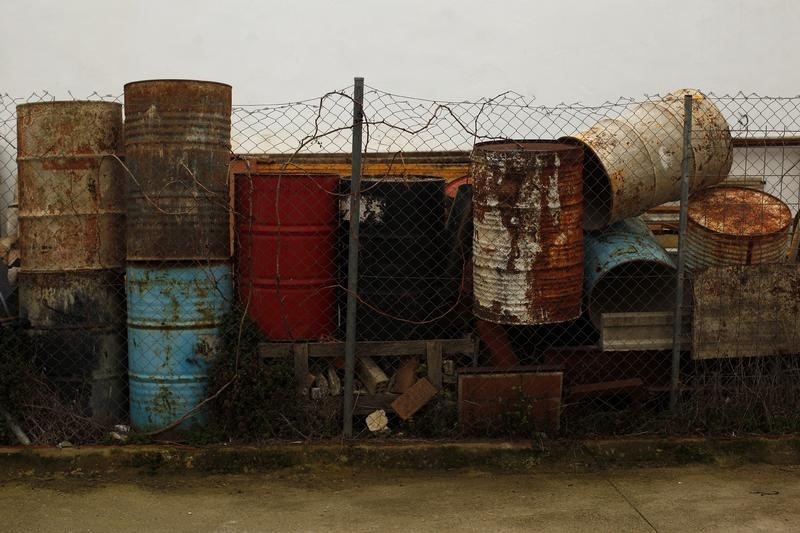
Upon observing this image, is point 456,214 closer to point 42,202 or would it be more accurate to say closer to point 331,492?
point 331,492

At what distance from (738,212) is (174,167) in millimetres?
3547

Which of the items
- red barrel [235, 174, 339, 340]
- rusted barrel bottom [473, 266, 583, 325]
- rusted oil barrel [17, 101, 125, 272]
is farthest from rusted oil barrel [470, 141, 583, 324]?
rusted oil barrel [17, 101, 125, 272]

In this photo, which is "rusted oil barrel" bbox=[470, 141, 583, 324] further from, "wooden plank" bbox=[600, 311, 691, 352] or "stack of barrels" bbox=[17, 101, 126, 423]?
"stack of barrels" bbox=[17, 101, 126, 423]

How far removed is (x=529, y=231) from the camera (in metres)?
5.04

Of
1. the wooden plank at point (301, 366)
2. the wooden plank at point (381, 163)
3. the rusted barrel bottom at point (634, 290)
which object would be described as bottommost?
the wooden plank at point (301, 366)

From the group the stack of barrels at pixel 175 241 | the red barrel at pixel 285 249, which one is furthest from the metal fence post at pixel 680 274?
the stack of barrels at pixel 175 241

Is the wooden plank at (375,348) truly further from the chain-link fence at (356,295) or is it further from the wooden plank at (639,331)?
the wooden plank at (639,331)

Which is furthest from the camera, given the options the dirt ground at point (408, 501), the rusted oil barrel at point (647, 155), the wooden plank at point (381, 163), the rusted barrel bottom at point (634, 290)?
the wooden plank at point (381, 163)

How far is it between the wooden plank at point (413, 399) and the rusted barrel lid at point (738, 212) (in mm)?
2056

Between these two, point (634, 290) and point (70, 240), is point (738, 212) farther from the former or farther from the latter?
point (70, 240)

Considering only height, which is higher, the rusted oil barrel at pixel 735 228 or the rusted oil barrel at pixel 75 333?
the rusted oil barrel at pixel 735 228

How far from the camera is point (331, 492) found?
4656 millimetres

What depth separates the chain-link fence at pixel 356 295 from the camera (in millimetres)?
5070

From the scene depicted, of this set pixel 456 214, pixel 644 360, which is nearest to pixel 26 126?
pixel 456 214
